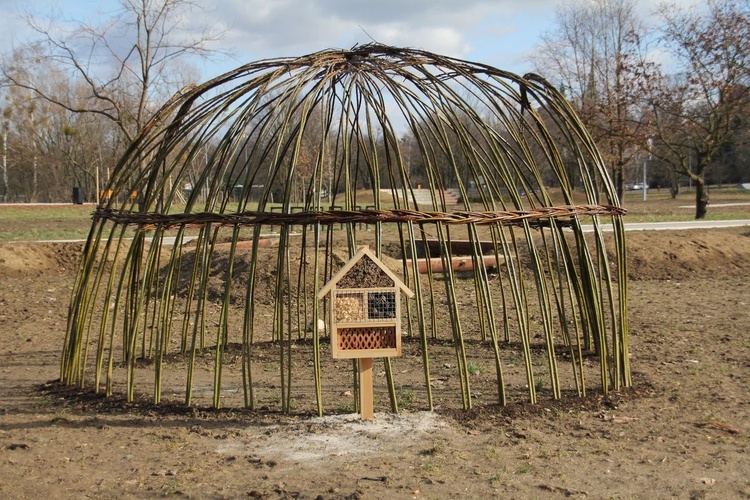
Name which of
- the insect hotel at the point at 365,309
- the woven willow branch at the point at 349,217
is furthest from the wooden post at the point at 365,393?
the woven willow branch at the point at 349,217

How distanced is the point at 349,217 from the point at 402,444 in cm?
152

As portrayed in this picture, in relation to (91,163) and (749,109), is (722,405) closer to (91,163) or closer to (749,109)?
(749,109)

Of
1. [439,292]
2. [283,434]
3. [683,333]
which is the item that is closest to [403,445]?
[283,434]

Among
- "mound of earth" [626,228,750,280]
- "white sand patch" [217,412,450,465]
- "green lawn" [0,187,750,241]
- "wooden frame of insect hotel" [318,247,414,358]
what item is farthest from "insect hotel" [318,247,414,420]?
"green lawn" [0,187,750,241]

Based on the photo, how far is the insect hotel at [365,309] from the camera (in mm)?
4762

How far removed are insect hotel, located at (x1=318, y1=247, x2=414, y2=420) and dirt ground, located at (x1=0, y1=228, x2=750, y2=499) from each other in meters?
0.57

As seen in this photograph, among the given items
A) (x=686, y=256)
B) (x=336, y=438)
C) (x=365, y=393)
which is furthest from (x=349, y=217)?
(x=686, y=256)

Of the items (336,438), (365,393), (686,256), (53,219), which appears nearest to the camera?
(336,438)

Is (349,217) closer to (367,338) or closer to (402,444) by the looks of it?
(367,338)

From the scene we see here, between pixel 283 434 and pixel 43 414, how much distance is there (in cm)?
191

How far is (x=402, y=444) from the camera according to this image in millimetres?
A: 4602

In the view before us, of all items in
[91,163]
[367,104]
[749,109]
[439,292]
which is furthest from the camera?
[91,163]

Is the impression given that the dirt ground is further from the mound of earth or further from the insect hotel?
the mound of earth

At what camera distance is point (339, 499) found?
12.4 ft
